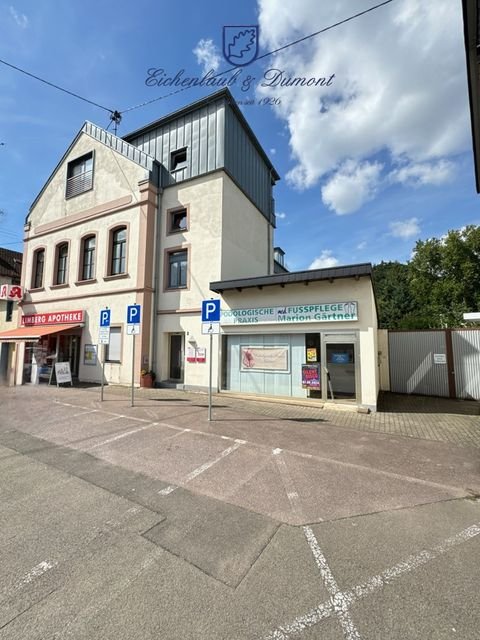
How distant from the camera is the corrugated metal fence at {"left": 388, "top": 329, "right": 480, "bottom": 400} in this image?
12.0 metres

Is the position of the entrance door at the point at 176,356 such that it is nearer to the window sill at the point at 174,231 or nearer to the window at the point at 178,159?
the window sill at the point at 174,231

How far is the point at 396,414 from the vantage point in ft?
29.4

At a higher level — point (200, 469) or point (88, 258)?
point (88, 258)

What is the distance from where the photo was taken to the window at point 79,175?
654 inches

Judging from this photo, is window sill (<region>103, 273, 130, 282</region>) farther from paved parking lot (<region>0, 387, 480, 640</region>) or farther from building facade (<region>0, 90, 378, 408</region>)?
paved parking lot (<region>0, 387, 480, 640</region>)

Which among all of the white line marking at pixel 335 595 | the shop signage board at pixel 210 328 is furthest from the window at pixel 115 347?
the white line marking at pixel 335 595

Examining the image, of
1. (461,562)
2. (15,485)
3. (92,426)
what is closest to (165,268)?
(92,426)

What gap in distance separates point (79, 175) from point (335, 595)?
20389 millimetres

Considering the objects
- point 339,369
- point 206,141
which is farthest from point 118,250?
point 339,369

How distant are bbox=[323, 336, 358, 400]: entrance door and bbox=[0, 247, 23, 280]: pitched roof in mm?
24213

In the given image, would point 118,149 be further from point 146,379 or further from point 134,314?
point 146,379

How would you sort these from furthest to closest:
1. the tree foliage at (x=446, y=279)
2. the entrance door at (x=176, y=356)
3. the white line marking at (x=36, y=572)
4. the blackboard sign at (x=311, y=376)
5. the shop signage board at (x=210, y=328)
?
the tree foliage at (x=446, y=279) < the entrance door at (x=176, y=356) < the blackboard sign at (x=311, y=376) < the shop signage board at (x=210, y=328) < the white line marking at (x=36, y=572)

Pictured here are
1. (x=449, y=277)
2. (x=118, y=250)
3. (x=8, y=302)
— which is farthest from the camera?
(x=449, y=277)

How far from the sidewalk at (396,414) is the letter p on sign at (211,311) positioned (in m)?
3.15
